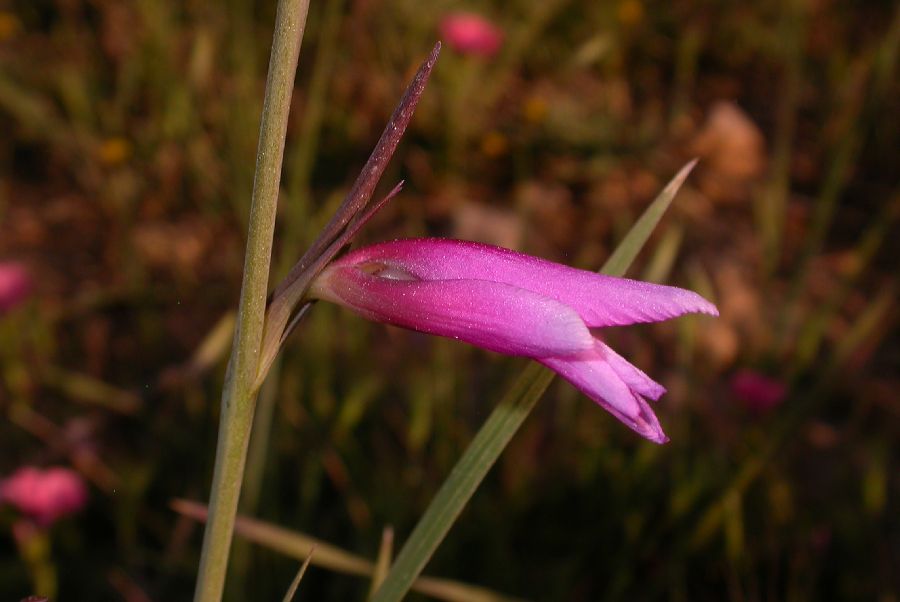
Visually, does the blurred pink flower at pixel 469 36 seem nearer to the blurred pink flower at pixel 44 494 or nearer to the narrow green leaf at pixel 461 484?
the blurred pink flower at pixel 44 494

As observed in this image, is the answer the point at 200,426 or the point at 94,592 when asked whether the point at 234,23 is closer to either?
the point at 200,426

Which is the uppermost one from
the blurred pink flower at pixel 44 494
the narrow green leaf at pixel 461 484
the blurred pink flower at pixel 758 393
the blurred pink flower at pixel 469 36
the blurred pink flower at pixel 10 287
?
the blurred pink flower at pixel 469 36

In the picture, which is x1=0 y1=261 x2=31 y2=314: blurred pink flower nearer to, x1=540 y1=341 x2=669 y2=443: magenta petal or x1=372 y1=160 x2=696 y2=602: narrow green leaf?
x1=372 y1=160 x2=696 y2=602: narrow green leaf

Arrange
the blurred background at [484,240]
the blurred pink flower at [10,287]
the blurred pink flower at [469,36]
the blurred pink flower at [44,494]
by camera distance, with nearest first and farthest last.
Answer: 1. the blurred pink flower at [44,494]
2. the blurred background at [484,240]
3. the blurred pink flower at [10,287]
4. the blurred pink flower at [469,36]

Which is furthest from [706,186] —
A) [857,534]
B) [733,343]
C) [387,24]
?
[857,534]

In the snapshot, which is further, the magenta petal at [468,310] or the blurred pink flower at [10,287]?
the blurred pink flower at [10,287]

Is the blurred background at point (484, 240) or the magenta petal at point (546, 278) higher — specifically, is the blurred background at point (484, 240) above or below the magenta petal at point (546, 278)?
below

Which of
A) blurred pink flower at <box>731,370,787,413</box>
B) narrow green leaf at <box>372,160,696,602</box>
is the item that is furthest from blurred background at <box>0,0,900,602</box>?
narrow green leaf at <box>372,160,696,602</box>

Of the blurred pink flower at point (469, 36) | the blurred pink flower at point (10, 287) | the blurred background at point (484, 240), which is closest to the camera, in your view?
the blurred background at point (484, 240)

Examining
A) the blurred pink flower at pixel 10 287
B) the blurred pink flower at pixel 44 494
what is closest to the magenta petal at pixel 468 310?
the blurred pink flower at pixel 44 494
